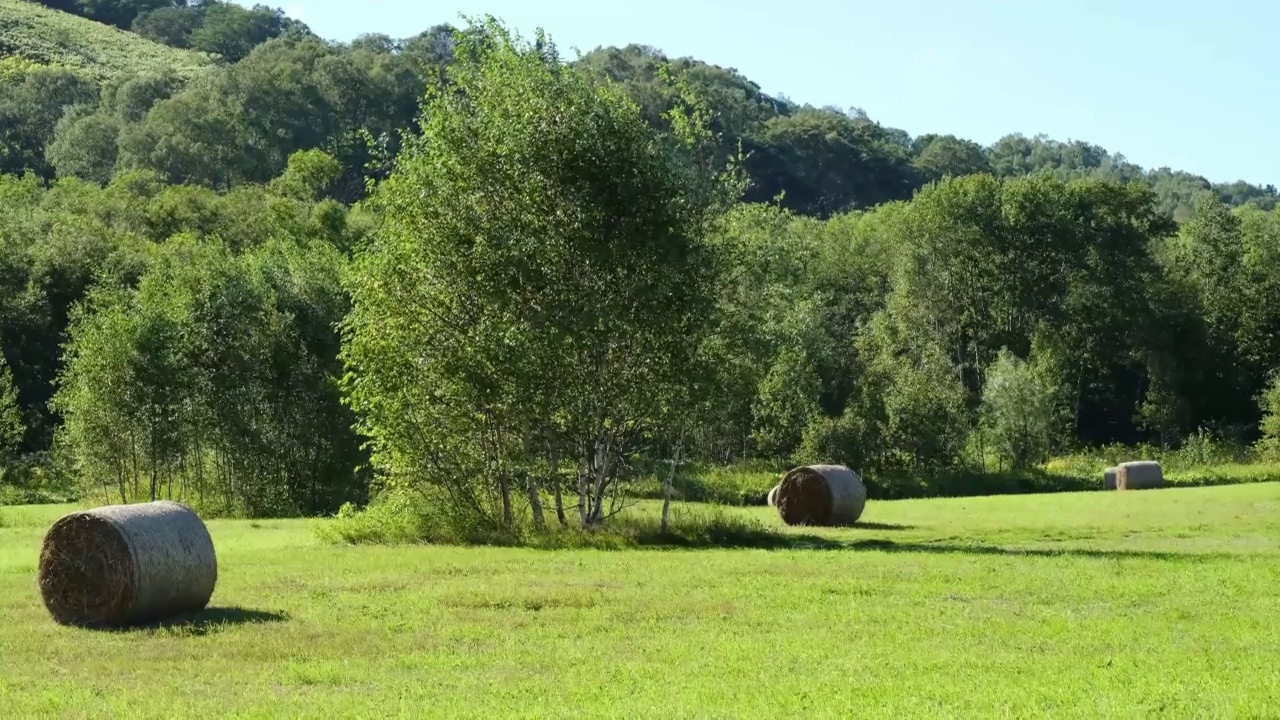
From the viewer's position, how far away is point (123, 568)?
59.1 ft

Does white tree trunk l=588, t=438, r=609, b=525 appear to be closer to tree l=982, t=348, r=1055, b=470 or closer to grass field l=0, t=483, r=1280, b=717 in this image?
grass field l=0, t=483, r=1280, b=717

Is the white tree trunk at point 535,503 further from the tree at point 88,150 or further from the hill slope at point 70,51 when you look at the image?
the hill slope at point 70,51

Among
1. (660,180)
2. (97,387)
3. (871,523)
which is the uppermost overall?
(660,180)

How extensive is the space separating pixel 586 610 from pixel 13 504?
4152 centimetres

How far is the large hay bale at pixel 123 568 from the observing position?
18.0 metres

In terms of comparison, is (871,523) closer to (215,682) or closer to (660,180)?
(660,180)

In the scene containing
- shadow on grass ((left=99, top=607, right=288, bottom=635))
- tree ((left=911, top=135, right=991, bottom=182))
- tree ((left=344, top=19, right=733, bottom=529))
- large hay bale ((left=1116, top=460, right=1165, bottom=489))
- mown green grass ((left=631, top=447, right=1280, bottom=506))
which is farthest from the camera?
tree ((left=911, top=135, right=991, bottom=182))

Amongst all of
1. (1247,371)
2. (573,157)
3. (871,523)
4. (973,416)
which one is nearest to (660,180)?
(573,157)

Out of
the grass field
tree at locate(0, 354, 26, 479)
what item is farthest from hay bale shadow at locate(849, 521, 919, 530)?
tree at locate(0, 354, 26, 479)

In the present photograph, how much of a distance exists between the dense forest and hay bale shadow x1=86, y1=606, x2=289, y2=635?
42.1 feet

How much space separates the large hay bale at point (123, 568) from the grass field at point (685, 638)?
1.96 feet

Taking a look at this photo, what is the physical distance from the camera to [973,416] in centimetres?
8150

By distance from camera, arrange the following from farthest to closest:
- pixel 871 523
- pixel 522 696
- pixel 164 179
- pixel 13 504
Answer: pixel 164 179 < pixel 13 504 < pixel 871 523 < pixel 522 696

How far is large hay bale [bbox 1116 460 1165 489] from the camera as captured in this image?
182 feet
